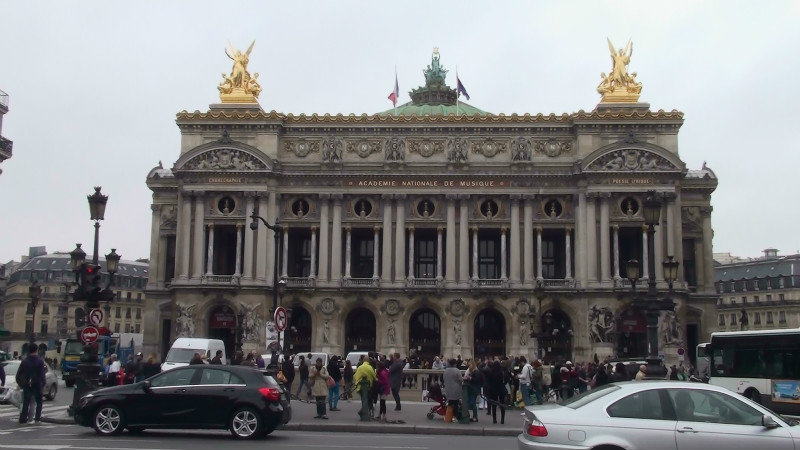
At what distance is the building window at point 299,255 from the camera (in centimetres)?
6862

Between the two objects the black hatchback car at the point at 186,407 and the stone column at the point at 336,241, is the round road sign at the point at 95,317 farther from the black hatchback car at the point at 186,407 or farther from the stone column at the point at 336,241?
the stone column at the point at 336,241

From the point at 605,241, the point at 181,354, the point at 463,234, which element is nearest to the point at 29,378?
the point at 181,354

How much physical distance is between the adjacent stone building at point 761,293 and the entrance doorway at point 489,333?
4371cm

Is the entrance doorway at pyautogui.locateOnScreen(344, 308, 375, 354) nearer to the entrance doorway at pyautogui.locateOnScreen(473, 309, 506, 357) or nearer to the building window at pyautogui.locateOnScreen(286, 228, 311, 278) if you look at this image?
the building window at pyautogui.locateOnScreen(286, 228, 311, 278)

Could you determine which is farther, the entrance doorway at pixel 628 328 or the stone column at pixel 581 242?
the stone column at pixel 581 242

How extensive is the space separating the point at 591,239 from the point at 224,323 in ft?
85.9

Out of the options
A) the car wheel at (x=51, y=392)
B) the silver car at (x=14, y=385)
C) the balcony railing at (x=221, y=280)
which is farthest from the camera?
the balcony railing at (x=221, y=280)

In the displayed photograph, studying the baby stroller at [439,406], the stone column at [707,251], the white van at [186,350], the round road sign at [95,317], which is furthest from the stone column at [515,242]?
the round road sign at [95,317]

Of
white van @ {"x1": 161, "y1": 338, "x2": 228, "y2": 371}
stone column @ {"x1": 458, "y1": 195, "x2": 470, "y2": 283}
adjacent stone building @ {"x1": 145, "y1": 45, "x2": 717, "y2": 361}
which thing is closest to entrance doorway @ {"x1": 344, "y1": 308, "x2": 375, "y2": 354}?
adjacent stone building @ {"x1": 145, "y1": 45, "x2": 717, "y2": 361}

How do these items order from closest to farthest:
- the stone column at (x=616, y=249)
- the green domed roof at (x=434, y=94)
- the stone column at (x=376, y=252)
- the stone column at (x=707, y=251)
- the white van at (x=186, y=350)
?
the white van at (x=186, y=350) → the stone column at (x=616, y=249) → the stone column at (x=376, y=252) → the stone column at (x=707, y=251) → the green domed roof at (x=434, y=94)

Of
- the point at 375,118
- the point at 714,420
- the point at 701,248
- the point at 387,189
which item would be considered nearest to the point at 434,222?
the point at 387,189

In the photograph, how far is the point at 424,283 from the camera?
6494cm

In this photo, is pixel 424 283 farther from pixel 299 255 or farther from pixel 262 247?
pixel 262 247

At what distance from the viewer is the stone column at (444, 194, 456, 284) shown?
64750 millimetres
